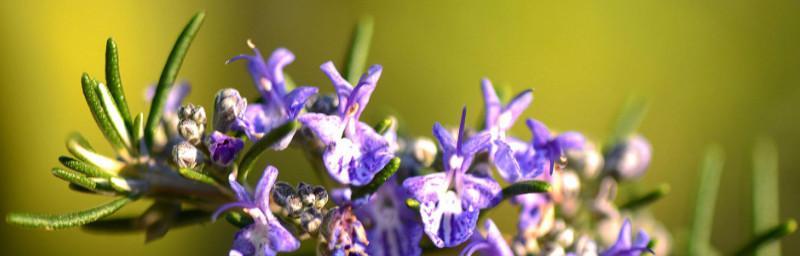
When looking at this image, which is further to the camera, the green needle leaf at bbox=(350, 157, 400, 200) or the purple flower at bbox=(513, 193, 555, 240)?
the purple flower at bbox=(513, 193, 555, 240)

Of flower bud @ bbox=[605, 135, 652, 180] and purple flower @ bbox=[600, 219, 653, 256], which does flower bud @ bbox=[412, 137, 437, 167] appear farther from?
flower bud @ bbox=[605, 135, 652, 180]

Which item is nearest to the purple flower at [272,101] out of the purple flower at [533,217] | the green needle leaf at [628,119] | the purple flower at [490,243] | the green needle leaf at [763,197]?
the purple flower at [490,243]

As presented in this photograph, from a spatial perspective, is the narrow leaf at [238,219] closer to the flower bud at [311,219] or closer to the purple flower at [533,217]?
the flower bud at [311,219]

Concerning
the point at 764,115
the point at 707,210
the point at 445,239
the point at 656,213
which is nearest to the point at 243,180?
the point at 445,239

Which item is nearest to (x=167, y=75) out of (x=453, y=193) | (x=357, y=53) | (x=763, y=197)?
(x=357, y=53)

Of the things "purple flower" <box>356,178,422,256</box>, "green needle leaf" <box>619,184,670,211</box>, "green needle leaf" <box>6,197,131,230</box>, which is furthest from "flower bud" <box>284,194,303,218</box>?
"green needle leaf" <box>619,184,670,211</box>

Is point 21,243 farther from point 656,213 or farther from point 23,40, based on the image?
point 656,213
